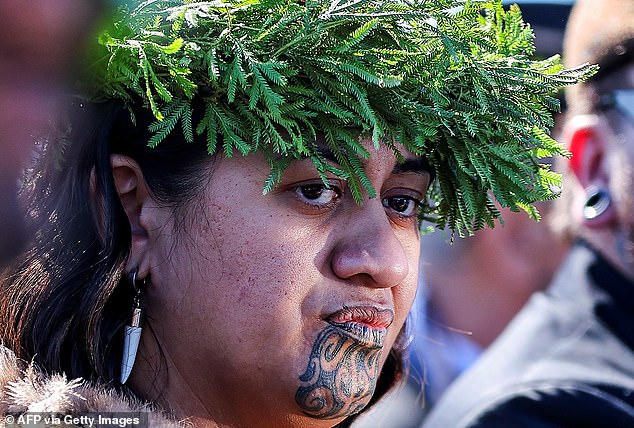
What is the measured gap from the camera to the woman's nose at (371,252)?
7.07 feet

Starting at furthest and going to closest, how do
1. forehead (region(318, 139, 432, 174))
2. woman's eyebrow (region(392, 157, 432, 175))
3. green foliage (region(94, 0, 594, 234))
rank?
woman's eyebrow (region(392, 157, 432, 175)) → forehead (region(318, 139, 432, 174)) → green foliage (region(94, 0, 594, 234))

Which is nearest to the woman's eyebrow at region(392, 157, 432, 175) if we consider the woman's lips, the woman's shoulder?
the woman's lips

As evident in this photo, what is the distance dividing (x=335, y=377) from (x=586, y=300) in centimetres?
177

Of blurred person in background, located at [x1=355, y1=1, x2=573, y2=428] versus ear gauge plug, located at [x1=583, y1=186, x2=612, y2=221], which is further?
blurred person in background, located at [x1=355, y1=1, x2=573, y2=428]

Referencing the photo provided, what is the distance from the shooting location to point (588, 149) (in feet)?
13.0

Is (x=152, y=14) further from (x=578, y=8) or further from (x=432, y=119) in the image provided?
(x=578, y=8)

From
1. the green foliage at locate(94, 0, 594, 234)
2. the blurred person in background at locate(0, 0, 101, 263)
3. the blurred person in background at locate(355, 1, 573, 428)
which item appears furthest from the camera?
the blurred person in background at locate(355, 1, 573, 428)

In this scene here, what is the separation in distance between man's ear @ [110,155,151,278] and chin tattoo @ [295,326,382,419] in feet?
1.45

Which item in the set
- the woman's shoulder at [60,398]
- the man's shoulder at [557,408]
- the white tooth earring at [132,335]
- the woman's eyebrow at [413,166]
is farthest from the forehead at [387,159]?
the man's shoulder at [557,408]

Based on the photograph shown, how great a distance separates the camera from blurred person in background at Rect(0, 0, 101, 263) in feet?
4.26

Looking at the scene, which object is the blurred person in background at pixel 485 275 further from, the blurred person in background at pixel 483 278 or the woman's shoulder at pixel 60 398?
the woman's shoulder at pixel 60 398

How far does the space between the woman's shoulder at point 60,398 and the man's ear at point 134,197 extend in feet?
1.01

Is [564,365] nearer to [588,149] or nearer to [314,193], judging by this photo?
[588,149]

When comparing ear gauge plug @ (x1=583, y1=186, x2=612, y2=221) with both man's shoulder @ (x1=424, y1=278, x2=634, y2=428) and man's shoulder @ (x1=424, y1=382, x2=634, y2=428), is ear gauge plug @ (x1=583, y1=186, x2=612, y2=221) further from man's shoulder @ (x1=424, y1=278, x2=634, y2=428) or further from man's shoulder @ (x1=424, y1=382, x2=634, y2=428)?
man's shoulder @ (x1=424, y1=382, x2=634, y2=428)
